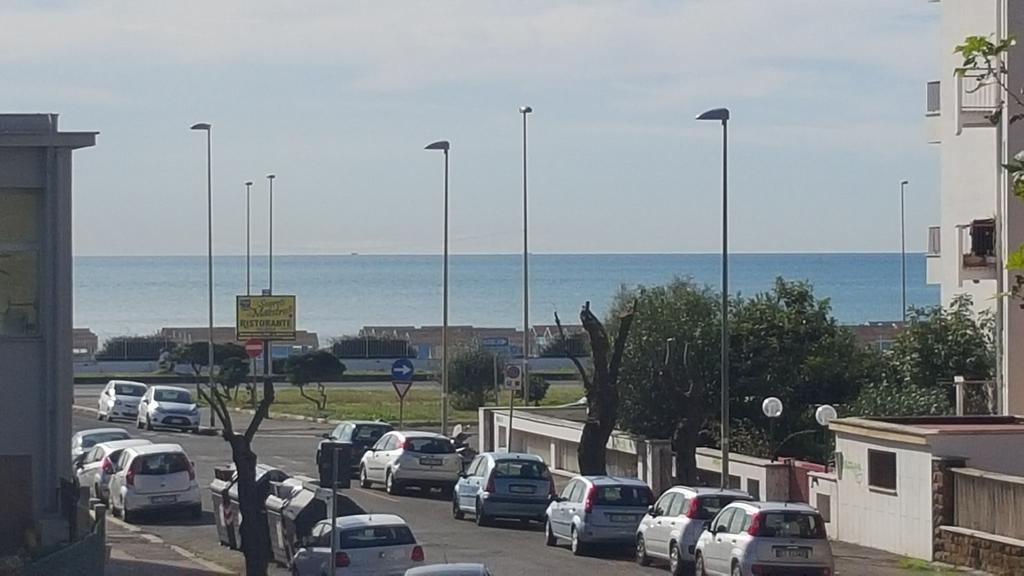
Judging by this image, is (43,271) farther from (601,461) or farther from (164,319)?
(164,319)

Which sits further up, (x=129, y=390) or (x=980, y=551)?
(x=129, y=390)

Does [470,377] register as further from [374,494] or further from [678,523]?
[678,523]

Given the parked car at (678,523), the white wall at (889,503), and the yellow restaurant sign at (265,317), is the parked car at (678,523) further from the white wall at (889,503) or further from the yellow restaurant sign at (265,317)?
the yellow restaurant sign at (265,317)

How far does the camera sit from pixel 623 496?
101ft

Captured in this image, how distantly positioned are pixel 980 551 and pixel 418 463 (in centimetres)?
1517

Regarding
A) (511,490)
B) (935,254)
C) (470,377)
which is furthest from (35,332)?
(470,377)

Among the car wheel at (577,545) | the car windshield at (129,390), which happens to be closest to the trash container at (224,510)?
the car wheel at (577,545)

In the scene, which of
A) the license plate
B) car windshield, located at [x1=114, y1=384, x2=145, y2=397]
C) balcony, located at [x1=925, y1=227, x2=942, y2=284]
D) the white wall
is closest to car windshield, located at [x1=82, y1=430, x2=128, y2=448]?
the white wall

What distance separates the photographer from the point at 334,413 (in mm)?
62250

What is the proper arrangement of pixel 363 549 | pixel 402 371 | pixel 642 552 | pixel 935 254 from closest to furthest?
pixel 363 549 → pixel 642 552 → pixel 402 371 → pixel 935 254

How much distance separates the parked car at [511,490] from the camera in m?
34.5

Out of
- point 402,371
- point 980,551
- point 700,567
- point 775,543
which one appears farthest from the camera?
point 402,371

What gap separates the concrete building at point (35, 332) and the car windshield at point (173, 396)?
2890 centimetres

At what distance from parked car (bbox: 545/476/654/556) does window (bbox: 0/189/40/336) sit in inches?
371
